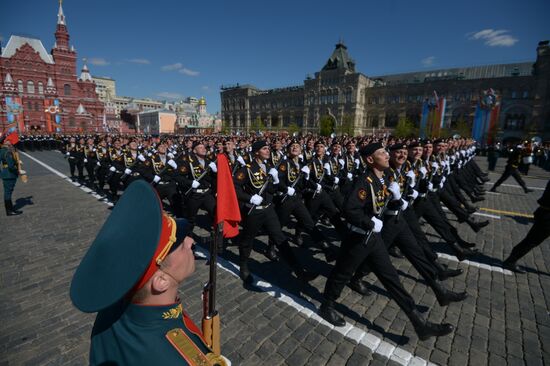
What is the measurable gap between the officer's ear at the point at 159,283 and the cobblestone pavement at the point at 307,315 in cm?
232

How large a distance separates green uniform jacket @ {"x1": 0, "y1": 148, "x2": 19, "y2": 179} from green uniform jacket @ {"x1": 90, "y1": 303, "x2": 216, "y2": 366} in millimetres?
9295

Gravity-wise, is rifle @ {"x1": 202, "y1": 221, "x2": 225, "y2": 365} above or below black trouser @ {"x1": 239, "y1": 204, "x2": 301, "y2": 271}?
above

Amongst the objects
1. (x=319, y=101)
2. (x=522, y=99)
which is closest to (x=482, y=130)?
(x=522, y=99)

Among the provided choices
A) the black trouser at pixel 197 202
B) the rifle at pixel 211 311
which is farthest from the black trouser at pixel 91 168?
the rifle at pixel 211 311

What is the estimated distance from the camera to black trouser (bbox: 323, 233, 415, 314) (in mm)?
3355

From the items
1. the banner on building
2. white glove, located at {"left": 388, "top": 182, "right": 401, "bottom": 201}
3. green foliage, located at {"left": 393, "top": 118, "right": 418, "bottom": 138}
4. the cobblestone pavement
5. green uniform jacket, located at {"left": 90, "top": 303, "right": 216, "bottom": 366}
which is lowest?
the cobblestone pavement

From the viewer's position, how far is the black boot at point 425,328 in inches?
130

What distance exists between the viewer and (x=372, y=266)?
139 inches

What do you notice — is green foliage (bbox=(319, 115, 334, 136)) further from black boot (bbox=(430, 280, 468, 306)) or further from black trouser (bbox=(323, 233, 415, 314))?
black trouser (bbox=(323, 233, 415, 314))

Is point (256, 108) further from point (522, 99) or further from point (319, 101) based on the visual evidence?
point (522, 99)

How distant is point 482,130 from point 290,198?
49210 mm

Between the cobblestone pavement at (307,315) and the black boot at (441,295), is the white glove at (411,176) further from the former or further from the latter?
the black boot at (441,295)

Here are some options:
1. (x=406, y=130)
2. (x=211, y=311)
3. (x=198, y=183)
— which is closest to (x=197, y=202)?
(x=198, y=183)

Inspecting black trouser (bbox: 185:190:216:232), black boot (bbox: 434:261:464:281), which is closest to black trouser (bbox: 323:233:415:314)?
black boot (bbox: 434:261:464:281)
